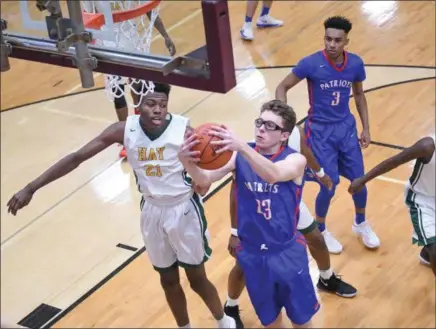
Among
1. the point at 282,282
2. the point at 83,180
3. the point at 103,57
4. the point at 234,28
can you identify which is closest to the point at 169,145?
the point at 282,282

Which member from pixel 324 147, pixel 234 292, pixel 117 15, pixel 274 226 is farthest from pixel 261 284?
pixel 117 15

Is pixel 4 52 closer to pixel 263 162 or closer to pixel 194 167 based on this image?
pixel 194 167

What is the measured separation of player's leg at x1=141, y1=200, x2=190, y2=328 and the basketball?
0.98 m

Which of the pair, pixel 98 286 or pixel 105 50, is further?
pixel 98 286

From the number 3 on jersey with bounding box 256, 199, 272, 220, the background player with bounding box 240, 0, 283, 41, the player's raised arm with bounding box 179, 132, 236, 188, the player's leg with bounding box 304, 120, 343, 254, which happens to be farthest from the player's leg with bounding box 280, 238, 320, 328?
the background player with bounding box 240, 0, 283, 41

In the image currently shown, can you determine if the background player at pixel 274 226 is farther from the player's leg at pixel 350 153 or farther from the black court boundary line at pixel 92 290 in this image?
the black court boundary line at pixel 92 290

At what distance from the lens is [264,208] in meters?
4.06

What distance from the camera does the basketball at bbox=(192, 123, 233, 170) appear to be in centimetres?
339

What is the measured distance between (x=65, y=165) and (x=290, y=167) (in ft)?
3.74

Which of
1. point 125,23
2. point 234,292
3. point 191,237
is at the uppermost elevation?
point 125,23

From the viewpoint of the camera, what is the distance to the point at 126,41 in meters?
4.44

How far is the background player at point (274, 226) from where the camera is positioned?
3.92 meters

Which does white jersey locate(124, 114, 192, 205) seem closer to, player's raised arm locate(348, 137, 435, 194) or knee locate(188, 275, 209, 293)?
knee locate(188, 275, 209, 293)

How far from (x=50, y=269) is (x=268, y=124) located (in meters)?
2.63
